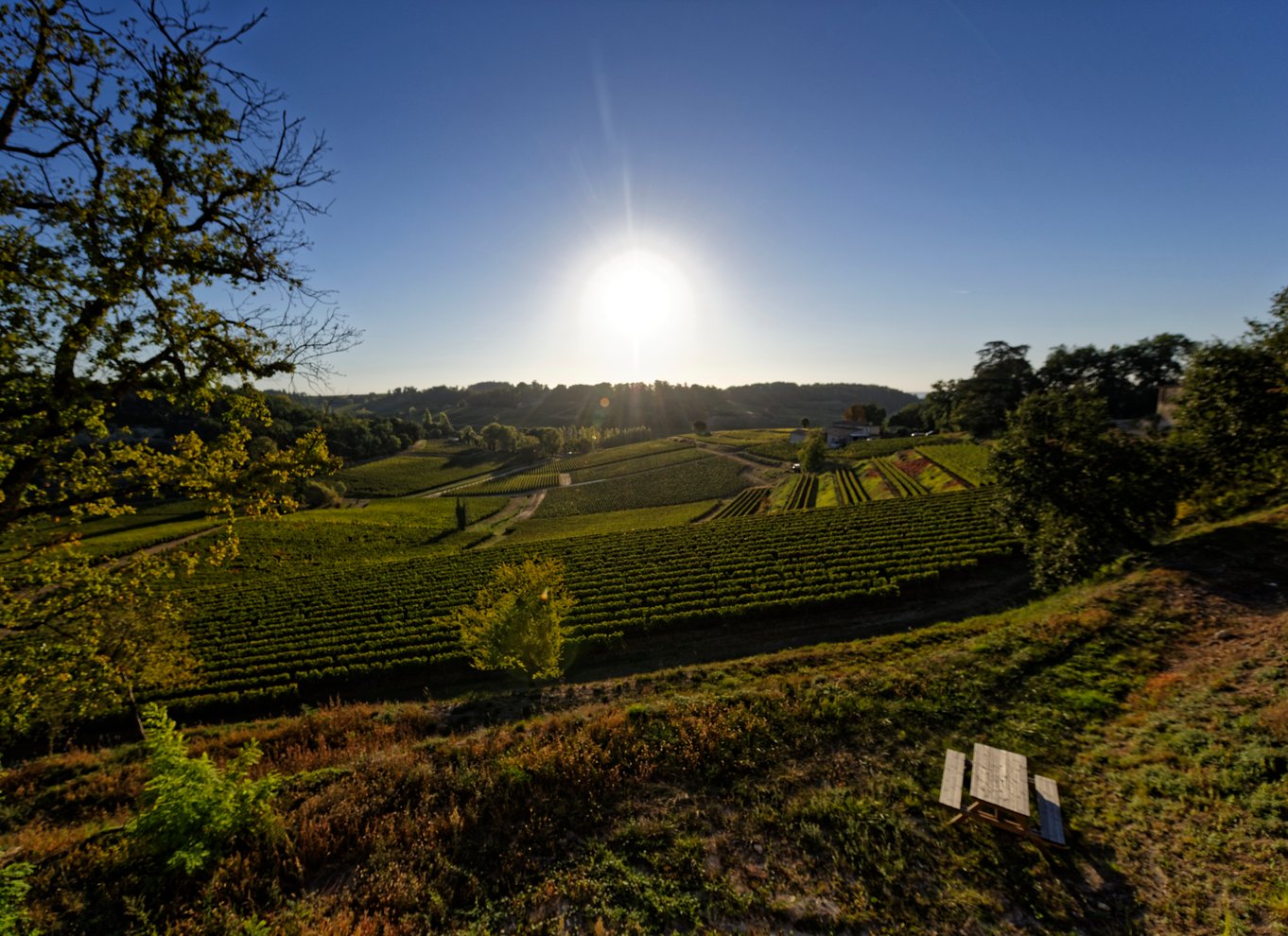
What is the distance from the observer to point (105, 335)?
6.09 m

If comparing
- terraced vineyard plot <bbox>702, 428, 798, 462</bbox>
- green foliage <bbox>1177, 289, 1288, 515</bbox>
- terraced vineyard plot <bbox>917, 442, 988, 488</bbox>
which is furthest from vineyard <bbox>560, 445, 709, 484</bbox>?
green foliage <bbox>1177, 289, 1288, 515</bbox>

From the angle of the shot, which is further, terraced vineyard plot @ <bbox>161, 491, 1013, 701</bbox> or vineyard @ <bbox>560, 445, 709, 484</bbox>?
vineyard @ <bbox>560, 445, 709, 484</bbox>

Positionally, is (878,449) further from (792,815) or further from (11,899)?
(11,899)

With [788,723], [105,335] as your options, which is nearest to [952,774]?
[788,723]

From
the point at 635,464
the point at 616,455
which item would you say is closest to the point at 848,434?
the point at 635,464

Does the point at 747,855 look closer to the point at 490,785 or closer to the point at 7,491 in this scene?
the point at 490,785

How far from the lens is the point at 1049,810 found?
6.83 meters

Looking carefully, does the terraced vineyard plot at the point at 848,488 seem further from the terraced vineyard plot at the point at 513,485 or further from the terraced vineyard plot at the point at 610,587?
the terraced vineyard plot at the point at 513,485

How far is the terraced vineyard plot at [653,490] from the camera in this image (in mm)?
72750

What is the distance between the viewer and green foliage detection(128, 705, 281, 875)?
6.14 meters

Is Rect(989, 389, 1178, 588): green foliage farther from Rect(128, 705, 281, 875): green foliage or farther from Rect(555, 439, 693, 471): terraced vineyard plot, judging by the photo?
Rect(555, 439, 693, 471): terraced vineyard plot

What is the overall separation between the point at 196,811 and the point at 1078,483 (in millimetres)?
27440

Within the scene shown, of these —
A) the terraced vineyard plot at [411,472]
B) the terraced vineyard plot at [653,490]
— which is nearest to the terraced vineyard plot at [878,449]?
the terraced vineyard plot at [653,490]

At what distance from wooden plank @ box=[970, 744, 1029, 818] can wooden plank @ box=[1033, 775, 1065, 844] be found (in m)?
0.21
